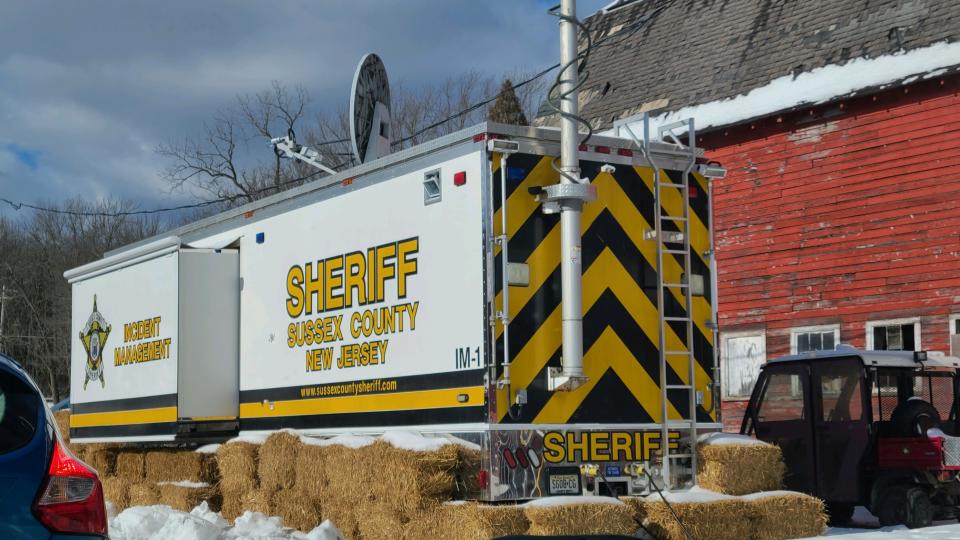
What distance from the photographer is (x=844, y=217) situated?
810 inches

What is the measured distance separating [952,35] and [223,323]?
12.2 metres

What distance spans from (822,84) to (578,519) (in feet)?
45.2

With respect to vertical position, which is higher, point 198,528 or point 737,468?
point 737,468

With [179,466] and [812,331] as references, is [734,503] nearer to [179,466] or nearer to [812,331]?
[179,466]

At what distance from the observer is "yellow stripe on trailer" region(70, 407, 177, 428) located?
42.0 ft

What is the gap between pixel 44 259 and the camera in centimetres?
7031

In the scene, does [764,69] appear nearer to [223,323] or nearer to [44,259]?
[223,323]

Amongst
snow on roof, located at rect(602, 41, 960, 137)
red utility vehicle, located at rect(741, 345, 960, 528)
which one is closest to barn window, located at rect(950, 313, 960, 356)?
snow on roof, located at rect(602, 41, 960, 137)

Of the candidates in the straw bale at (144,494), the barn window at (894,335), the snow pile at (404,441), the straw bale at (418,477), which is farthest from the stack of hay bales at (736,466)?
the barn window at (894,335)

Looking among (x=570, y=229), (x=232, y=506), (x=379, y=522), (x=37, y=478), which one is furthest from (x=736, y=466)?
(x=37, y=478)

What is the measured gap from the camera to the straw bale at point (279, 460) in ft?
36.0

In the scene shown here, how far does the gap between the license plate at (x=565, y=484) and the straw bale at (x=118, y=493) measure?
6.53 meters

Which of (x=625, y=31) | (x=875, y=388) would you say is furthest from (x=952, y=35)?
(x=625, y=31)

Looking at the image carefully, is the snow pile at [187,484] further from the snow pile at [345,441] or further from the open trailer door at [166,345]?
the snow pile at [345,441]
